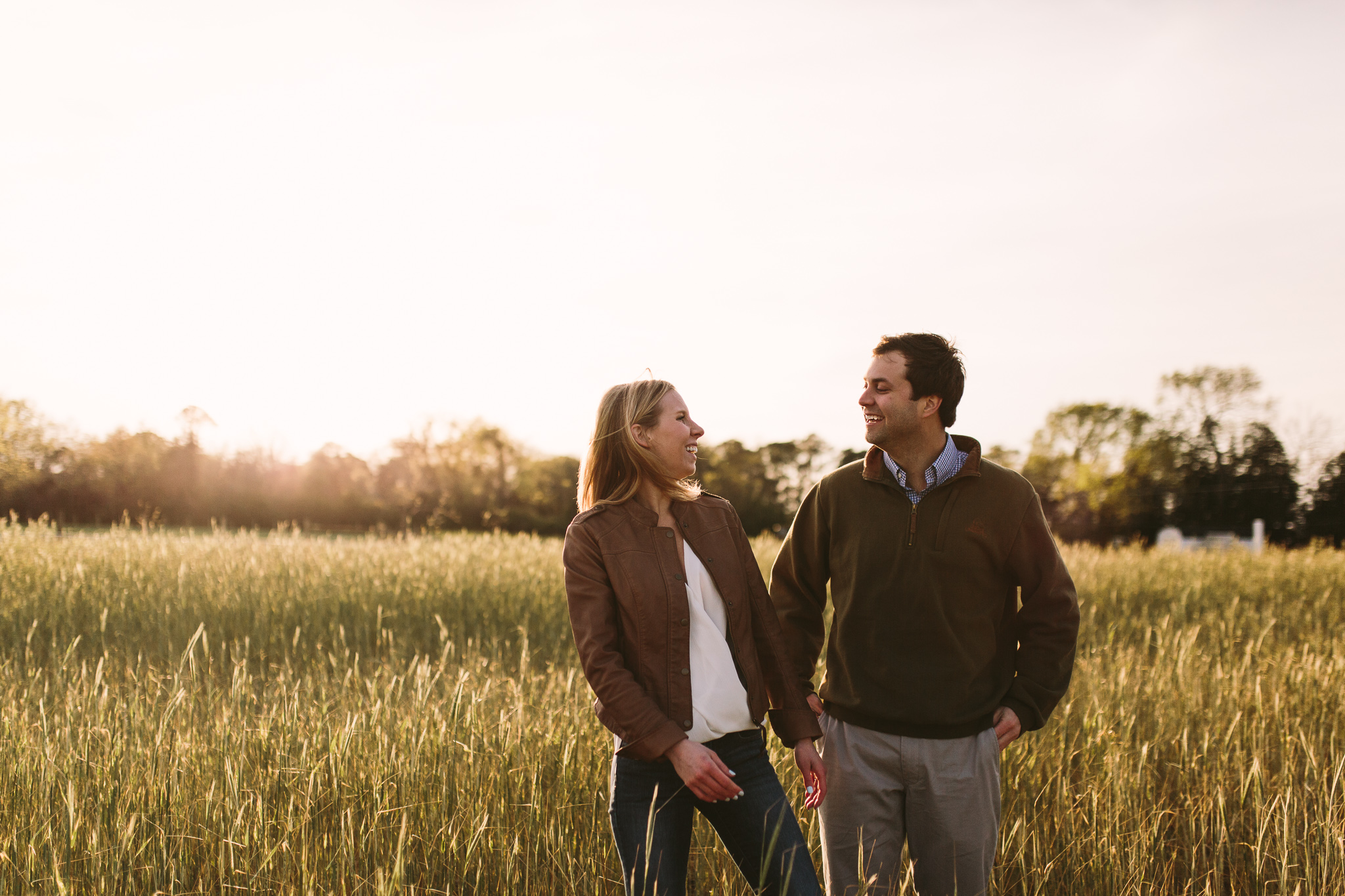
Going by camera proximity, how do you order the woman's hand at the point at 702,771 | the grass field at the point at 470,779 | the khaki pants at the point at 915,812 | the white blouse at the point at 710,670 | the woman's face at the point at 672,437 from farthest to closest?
the grass field at the point at 470,779, the khaki pants at the point at 915,812, the woman's face at the point at 672,437, the white blouse at the point at 710,670, the woman's hand at the point at 702,771

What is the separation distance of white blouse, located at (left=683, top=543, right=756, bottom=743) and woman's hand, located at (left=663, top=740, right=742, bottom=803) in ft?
0.31

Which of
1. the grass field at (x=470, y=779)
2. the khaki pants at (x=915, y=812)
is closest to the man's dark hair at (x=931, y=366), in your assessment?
the khaki pants at (x=915, y=812)

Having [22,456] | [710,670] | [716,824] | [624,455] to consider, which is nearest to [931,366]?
[624,455]

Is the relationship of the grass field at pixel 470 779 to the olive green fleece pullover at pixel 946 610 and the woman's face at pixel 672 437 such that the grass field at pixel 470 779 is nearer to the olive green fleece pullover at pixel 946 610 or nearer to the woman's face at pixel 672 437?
the olive green fleece pullover at pixel 946 610

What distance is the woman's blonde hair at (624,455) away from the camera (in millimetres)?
2068

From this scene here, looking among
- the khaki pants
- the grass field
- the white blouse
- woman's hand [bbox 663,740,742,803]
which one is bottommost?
the grass field

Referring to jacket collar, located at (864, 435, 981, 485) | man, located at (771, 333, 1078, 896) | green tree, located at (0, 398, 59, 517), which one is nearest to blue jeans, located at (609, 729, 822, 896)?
man, located at (771, 333, 1078, 896)

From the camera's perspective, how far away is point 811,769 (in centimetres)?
215

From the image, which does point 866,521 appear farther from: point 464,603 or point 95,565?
point 95,565

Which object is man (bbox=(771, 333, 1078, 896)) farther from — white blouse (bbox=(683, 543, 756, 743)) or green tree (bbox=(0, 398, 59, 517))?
green tree (bbox=(0, 398, 59, 517))

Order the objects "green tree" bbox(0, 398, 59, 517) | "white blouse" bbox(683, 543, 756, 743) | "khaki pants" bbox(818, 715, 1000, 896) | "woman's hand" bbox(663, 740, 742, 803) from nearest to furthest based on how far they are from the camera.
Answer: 1. "woman's hand" bbox(663, 740, 742, 803)
2. "white blouse" bbox(683, 543, 756, 743)
3. "khaki pants" bbox(818, 715, 1000, 896)
4. "green tree" bbox(0, 398, 59, 517)

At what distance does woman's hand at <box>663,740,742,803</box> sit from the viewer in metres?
1.79

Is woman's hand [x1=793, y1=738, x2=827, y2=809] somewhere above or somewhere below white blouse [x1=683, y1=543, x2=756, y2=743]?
below

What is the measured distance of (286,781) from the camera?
292 centimetres
